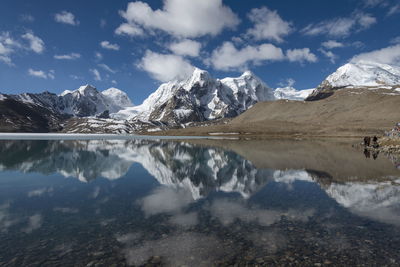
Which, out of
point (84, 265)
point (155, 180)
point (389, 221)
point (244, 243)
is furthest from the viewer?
point (155, 180)

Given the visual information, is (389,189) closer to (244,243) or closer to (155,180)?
(244,243)

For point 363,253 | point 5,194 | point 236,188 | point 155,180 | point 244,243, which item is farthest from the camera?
point 155,180

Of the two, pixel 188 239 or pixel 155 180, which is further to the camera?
pixel 155 180

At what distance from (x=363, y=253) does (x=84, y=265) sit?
43.9ft

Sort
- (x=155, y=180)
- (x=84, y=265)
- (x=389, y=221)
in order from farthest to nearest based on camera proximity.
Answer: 1. (x=155, y=180)
2. (x=389, y=221)
3. (x=84, y=265)

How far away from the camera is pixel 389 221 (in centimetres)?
1852

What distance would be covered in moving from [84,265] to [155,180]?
2244 centimetres

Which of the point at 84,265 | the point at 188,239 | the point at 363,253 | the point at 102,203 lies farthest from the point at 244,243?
the point at 102,203

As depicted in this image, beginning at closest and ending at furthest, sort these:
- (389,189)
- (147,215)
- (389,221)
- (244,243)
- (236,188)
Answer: (244,243) → (389,221) → (147,215) → (389,189) → (236,188)

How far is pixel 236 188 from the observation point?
1168 inches

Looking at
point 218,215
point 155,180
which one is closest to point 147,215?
point 218,215

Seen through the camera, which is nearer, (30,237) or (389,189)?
(30,237)

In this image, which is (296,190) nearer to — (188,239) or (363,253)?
(363,253)

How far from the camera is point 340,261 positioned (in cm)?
1283
